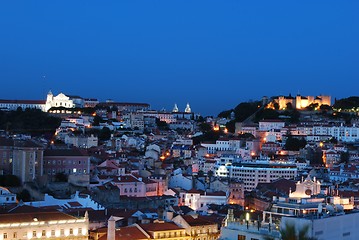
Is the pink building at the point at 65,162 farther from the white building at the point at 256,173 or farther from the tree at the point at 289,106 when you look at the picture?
the tree at the point at 289,106

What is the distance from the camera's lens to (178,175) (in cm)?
5000

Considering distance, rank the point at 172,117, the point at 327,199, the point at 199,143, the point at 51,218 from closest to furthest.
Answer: the point at 327,199 < the point at 51,218 < the point at 199,143 < the point at 172,117

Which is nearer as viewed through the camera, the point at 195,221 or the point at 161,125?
the point at 195,221

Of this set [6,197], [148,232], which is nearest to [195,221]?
[148,232]

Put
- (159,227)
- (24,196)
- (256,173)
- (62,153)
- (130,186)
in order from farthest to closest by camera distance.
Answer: (256,173)
(130,186)
(62,153)
(24,196)
(159,227)

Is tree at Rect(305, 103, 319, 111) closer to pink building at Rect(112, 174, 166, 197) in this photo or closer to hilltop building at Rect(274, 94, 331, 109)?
hilltop building at Rect(274, 94, 331, 109)

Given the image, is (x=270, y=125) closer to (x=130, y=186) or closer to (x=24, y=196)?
(x=130, y=186)

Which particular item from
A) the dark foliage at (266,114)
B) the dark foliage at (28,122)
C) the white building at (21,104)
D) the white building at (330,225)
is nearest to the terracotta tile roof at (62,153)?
the white building at (330,225)

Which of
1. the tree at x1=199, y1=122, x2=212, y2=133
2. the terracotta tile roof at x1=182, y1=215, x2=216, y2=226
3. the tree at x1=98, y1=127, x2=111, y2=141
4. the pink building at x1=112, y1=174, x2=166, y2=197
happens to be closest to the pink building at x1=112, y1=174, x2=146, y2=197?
the pink building at x1=112, y1=174, x2=166, y2=197

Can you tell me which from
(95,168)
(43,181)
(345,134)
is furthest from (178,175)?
(345,134)

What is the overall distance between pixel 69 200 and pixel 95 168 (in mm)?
11249

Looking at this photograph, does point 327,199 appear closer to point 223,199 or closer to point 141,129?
point 223,199

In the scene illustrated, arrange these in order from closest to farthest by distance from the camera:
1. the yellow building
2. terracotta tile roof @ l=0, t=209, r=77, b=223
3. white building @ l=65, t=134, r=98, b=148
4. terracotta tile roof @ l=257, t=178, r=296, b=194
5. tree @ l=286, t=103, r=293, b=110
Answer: terracotta tile roof @ l=0, t=209, r=77, b=223
the yellow building
terracotta tile roof @ l=257, t=178, r=296, b=194
white building @ l=65, t=134, r=98, b=148
tree @ l=286, t=103, r=293, b=110

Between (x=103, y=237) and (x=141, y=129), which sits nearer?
(x=103, y=237)
